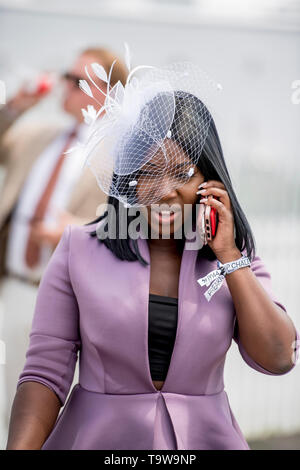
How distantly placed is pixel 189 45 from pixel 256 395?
218cm

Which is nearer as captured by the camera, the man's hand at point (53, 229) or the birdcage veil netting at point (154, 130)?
the birdcage veil netting at point (154, 130)

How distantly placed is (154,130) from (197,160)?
0.13 metres

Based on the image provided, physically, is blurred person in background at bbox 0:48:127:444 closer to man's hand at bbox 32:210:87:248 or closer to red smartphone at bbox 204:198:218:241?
man's hand at bbox 32:210:87:248

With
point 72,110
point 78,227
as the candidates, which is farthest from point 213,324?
point 72,110

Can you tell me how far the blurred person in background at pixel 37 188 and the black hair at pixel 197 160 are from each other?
4.66 feet

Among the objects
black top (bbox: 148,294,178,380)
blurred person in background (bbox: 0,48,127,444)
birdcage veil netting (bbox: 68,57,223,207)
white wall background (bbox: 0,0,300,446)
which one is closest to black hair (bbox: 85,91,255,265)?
birdcage veil netting (bbox: 68,57,223,207)

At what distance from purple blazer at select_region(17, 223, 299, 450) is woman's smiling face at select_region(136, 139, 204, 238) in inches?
5.3

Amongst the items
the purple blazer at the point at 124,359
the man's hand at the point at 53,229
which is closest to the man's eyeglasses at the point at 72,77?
the man's hand at the point at 53,229

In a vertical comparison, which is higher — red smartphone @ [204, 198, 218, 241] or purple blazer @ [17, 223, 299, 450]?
red smartphone @ [204, 198, 218, 241]

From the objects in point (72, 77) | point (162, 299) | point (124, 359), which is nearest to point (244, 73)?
point (72, 77)

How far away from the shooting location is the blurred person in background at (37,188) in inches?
129

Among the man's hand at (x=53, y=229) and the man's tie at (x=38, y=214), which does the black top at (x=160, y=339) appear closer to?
the man's hand at (x=53, y=229)

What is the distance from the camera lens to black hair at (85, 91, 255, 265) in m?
1.71

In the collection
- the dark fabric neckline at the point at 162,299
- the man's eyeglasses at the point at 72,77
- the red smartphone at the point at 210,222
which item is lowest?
the dark fabric neckline at the point at 162,299
